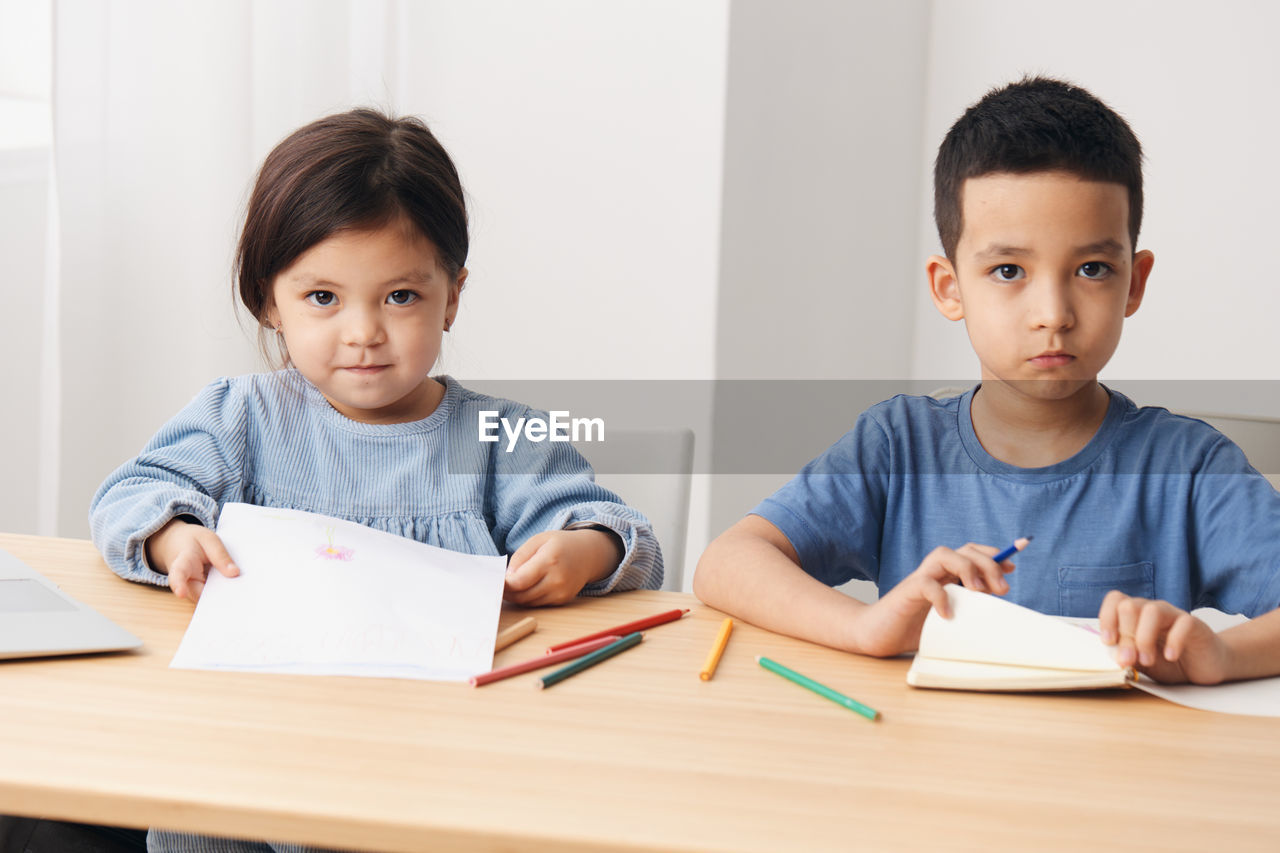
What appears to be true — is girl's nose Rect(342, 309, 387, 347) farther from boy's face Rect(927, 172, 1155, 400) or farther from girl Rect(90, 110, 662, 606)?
boy's face Rect(927, 172, 1155, 400)

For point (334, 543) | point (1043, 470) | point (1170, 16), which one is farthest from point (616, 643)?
point (1170, 16)

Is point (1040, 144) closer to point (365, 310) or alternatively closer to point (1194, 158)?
point (365, 310)

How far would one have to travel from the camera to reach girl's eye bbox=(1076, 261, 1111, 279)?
0.88 meters

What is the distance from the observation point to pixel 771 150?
2.20 m

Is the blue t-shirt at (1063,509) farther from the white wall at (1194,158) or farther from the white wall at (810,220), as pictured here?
the white wall at (810,220)

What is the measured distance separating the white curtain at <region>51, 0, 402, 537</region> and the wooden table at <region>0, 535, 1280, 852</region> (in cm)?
113

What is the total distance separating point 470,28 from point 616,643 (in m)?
1.79

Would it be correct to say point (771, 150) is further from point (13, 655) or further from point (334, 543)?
point (13, 655)

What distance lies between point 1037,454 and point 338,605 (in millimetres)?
624

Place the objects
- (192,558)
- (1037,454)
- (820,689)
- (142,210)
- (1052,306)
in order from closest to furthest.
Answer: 1. (820,689)
2. (192,558)
3. (1052,306)
4. (1037,454)
5. (142,210)

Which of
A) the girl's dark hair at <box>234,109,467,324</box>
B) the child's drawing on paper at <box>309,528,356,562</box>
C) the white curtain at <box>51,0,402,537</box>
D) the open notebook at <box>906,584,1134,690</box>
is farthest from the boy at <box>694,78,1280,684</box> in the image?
the white curtain at <box>51,0,402,537</box>

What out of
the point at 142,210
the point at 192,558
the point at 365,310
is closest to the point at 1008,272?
the point at 365,310

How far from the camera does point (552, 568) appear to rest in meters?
0.81

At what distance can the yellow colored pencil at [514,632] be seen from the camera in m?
0.71
